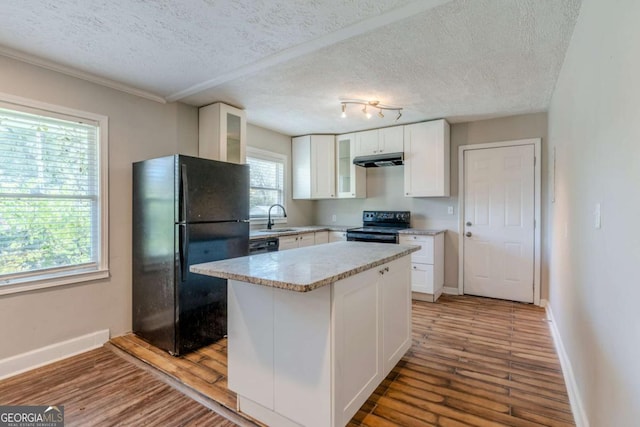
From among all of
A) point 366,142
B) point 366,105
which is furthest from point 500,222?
point 366,105

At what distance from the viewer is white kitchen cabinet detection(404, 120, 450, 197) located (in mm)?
4156

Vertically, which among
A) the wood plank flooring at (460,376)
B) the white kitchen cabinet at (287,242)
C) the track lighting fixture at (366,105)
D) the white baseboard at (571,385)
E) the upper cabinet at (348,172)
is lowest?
the wood plank flooring at (460,376)

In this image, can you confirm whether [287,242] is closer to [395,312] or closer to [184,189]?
[184,189]

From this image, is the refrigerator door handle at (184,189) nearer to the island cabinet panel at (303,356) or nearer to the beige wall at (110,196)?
the beige wall at (110,196)

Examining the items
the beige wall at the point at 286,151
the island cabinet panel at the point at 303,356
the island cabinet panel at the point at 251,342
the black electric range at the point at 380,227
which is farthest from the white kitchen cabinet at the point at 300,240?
the island cabinet panel at the point at 303,356

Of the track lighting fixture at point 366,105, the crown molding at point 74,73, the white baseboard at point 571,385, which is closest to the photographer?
the white baseboard at point 571,385

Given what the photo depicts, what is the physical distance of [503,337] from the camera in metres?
2.96

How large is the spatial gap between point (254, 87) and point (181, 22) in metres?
1.08

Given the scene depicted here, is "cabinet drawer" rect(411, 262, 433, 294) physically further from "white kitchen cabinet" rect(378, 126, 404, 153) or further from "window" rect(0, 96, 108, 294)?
"window" rect(0, 96, 108, 294)

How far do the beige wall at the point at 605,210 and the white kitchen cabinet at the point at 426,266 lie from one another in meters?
1.79

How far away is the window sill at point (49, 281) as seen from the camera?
7.76 ft

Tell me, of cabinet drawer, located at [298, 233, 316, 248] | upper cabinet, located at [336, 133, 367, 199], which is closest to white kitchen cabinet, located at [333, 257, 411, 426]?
cabinet drawer, located at [298, 233, 316, 248]

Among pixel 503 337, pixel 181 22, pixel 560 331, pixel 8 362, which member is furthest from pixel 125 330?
pixel 560 331

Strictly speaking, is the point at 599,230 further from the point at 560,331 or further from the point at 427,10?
the point at 560,331
